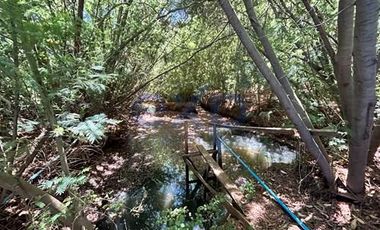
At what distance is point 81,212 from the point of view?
99.1 inches

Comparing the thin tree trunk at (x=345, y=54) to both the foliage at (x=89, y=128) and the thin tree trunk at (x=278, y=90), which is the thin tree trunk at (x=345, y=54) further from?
the foliage at (x=89, y=128)

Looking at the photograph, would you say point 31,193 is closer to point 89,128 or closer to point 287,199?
point 89,128

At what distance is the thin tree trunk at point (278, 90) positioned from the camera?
3.34m

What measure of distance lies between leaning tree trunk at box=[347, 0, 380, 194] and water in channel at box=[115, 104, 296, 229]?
170 cm

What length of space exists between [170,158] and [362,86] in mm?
3929

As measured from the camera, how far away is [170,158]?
237 inches

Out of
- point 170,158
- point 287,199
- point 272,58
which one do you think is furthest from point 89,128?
point 170,158

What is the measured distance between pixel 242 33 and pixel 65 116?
213 cm

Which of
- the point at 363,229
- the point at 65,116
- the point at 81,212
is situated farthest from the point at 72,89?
the point at 363,229

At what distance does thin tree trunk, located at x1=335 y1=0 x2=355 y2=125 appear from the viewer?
3.19 m

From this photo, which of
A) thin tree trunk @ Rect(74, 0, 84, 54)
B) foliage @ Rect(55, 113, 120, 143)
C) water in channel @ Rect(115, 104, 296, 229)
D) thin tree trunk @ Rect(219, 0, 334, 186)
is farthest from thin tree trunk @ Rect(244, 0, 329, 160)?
foliage @ Rect(55, 113, 120, 143)

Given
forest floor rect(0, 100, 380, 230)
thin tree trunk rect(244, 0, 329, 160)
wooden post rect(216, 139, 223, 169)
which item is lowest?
forest floor rect(0, 100, 380, 230)

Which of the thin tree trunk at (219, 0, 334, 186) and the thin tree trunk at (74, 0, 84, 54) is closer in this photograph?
the thin tree trunk at (74, 0, 84, 54)

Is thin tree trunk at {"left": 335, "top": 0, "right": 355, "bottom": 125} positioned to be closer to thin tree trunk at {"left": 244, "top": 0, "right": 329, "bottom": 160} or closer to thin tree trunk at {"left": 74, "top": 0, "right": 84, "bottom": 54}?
thin tree trunk at {"left": 244, "top": 0, "right": 329, "bottom": 160}
